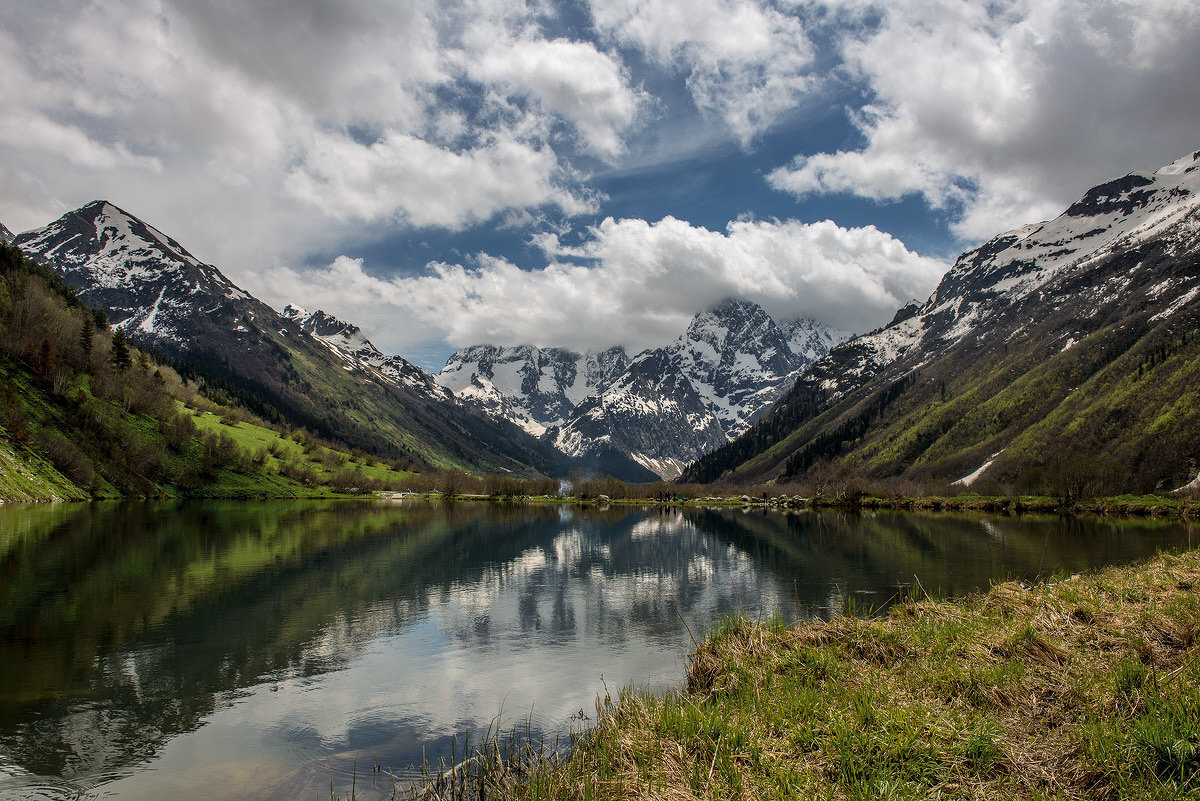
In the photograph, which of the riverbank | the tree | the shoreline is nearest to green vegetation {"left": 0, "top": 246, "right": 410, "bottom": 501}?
the tree

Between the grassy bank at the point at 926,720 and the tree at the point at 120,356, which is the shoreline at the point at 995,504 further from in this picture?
the grassy bank at the point at 926,720

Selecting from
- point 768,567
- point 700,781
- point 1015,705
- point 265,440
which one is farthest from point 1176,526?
point 265,440

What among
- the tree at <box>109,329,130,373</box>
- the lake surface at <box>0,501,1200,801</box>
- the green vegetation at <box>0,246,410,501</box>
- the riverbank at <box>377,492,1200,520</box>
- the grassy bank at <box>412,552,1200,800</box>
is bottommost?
the riverbank at <box>377,492,1200,520</box>

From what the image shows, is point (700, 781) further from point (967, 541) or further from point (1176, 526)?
point (1176, 526)

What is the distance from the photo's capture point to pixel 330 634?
2903 centimetres

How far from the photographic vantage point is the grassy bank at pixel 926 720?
8812mm

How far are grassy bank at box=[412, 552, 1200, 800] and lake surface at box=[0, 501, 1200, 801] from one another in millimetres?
5691

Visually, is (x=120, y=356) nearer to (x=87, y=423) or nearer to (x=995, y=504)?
(x=87, y=423)

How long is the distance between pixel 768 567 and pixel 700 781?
1901 inches

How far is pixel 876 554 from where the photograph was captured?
60094 mm

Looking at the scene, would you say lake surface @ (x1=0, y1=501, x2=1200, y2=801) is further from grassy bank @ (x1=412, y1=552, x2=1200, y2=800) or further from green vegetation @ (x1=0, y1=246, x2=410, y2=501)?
green vegetation @ (x1=0, y1=246, x2=410, y2=501)

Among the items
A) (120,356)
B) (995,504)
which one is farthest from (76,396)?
(995,504)

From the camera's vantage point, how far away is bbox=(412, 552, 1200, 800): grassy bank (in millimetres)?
8812

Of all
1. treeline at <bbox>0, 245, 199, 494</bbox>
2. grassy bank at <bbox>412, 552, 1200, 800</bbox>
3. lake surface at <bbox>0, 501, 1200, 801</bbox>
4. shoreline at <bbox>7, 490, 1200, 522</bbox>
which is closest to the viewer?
grassy bank at <bbox>412, 552, 1200, 800</bbox>
